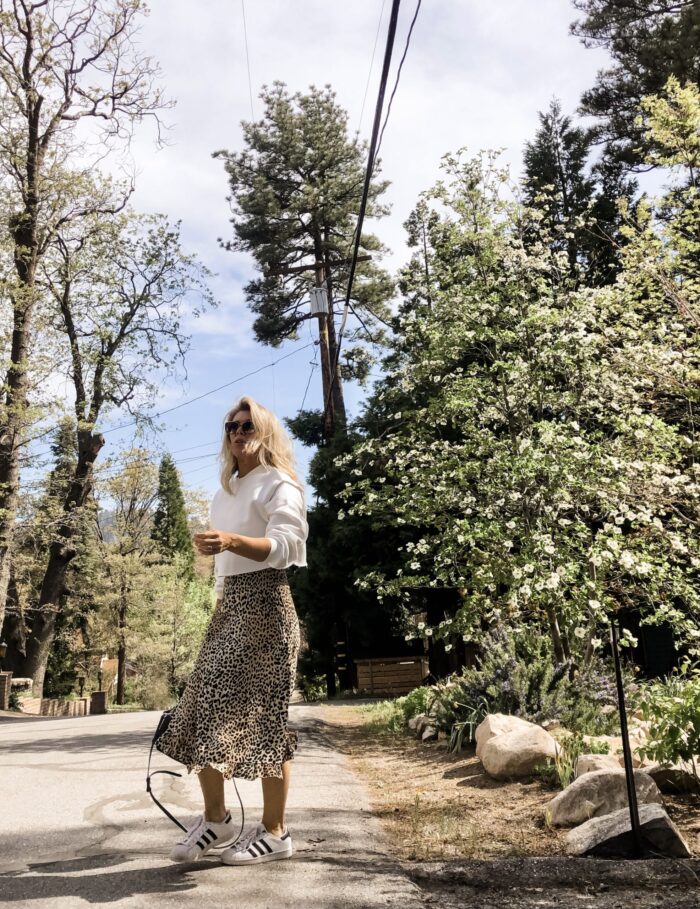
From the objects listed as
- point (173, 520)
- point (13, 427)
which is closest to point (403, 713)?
point (13, 427)

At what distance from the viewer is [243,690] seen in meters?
3.37

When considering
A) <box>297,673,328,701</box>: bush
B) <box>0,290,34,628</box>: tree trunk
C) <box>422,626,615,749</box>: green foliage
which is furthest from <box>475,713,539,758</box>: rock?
<box>297,673,328,701</box>: bush

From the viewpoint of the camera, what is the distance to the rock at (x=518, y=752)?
225 inches

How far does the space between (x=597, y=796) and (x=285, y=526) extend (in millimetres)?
2353

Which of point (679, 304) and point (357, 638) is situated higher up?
point (679, 304)

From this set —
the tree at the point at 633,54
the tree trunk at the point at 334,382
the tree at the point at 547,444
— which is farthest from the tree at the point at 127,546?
the tree at the point at 547,444

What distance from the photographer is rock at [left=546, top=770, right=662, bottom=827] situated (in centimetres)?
431

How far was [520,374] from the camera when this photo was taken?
350 inches

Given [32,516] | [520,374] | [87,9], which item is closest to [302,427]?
[32,516]

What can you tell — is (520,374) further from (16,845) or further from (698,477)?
(16,845)

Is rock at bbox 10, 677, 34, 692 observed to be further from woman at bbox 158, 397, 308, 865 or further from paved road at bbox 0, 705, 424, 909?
woman at bbox 158, 397, 308, 865

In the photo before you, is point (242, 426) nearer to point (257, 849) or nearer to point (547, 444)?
point (257, 849)

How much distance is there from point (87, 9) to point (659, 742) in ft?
61.0

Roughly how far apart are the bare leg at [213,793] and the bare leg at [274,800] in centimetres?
18
